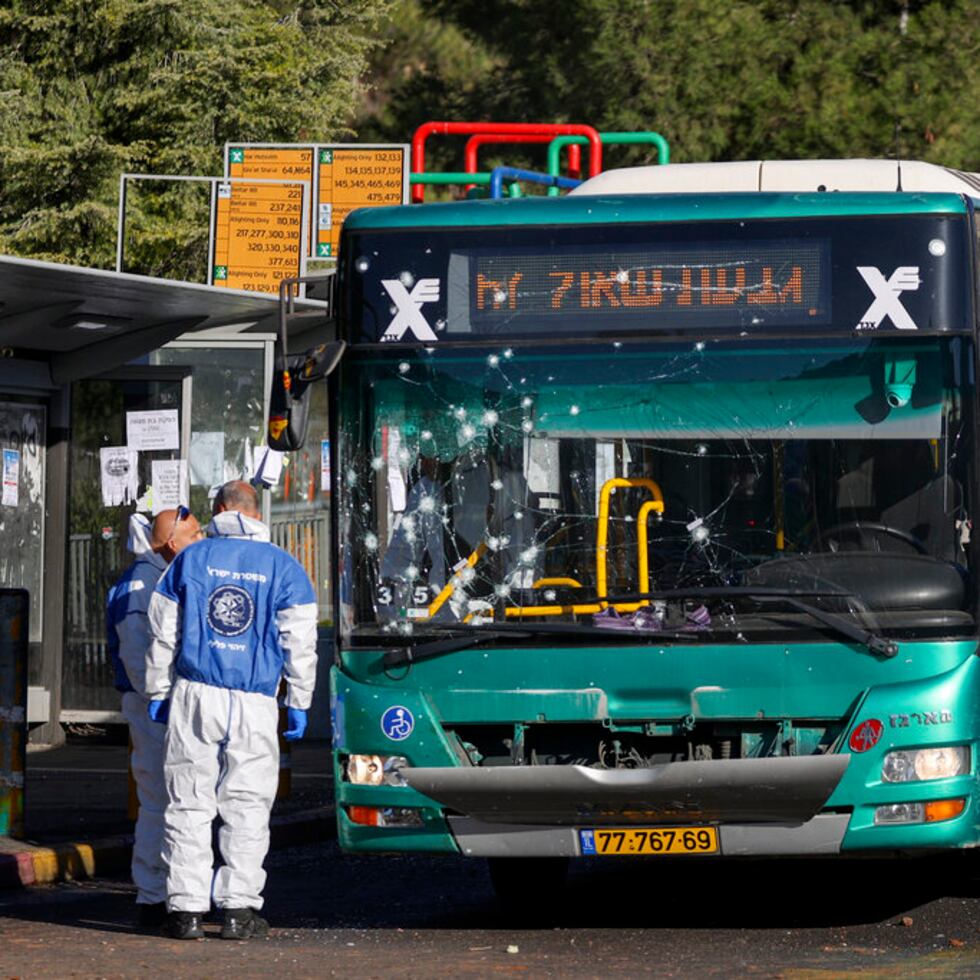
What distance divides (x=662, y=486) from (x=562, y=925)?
205cm

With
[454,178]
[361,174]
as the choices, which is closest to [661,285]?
[361,174]

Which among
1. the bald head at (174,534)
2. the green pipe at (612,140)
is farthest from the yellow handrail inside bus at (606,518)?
the green pipe at (612,140)

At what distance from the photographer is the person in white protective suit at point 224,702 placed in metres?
9.17

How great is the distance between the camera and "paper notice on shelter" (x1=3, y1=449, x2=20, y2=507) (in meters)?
16.6

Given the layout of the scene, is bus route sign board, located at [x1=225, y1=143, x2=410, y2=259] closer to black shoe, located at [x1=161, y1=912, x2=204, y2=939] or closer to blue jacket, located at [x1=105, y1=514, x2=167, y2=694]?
blue jacket, located at [x1=105, y1=514, x2=167, y2=694]

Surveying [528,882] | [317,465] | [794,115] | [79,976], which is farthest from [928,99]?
[79,976]

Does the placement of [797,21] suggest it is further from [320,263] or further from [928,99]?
[320,263]

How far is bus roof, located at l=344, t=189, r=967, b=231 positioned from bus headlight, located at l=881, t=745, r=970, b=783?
6.63ft

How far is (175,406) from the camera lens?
651 inches

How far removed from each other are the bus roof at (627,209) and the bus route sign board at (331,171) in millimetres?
10046

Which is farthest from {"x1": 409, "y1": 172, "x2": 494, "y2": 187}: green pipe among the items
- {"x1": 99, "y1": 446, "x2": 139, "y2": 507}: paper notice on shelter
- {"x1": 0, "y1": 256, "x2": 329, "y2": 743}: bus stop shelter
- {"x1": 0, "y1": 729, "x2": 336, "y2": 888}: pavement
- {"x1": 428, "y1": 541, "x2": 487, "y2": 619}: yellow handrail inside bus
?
{"x1": 428, "y1": 541, "x2": 487, "y2": 619}: yellow handrail inside bus

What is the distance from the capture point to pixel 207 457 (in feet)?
54.5

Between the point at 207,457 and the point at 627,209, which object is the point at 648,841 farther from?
the point at 207,457

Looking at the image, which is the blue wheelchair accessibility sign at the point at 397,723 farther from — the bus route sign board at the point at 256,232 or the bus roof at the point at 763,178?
the bus route sign board at the point at 256,232
